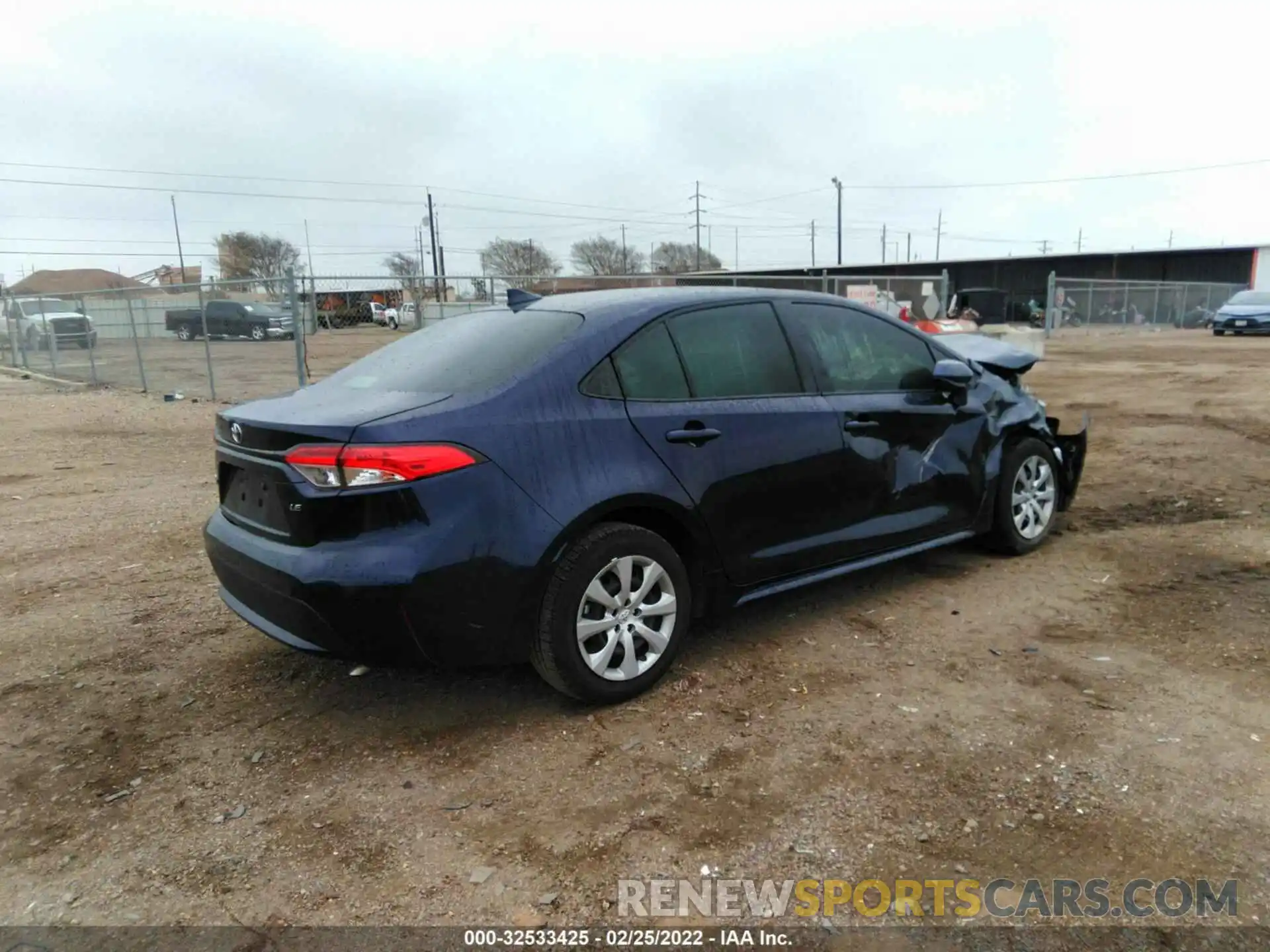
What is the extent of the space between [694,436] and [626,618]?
0.75 meters

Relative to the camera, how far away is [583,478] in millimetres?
3062

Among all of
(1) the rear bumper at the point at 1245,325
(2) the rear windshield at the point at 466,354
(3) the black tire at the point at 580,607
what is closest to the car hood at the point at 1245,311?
(1) the rear bumper at the point at 1245,325

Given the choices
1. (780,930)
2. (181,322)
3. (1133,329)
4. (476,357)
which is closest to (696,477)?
(476,357)

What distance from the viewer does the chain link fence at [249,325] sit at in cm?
1198

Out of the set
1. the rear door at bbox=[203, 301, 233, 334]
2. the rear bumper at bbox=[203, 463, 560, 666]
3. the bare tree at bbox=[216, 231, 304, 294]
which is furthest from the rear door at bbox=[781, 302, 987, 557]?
the bare tree at bbox=[216, 231, 304, 294]

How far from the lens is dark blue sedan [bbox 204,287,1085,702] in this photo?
2824mm

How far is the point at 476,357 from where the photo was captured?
3.35 meters

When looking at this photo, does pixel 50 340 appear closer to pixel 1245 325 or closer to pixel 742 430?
pixel 742 430

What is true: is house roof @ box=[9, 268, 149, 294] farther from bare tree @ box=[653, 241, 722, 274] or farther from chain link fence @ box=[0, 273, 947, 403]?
chain link fence @ box=[0, 273, 947, 403]

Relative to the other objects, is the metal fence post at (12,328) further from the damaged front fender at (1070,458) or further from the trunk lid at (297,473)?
the damaged front fender at (1070,458)

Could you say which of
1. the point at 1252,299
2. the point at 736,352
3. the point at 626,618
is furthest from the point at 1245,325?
the point at 626,618

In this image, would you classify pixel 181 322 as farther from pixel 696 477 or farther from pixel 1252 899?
pixel 1252 899

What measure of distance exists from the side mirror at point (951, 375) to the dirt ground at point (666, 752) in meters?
1.04

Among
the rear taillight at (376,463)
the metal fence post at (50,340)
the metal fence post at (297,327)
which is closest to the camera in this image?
the rear taillight at (376,463)
